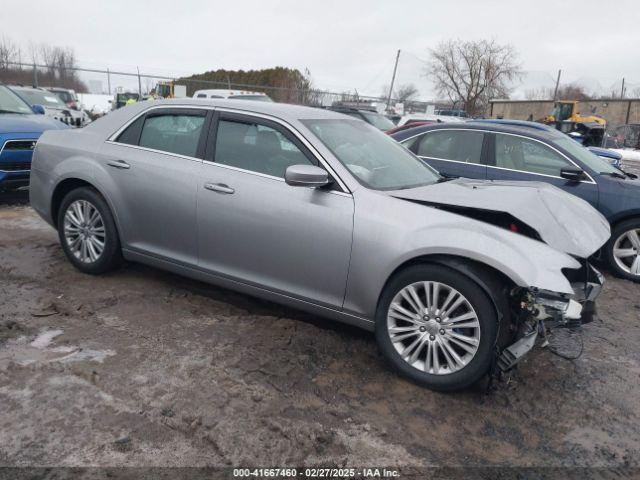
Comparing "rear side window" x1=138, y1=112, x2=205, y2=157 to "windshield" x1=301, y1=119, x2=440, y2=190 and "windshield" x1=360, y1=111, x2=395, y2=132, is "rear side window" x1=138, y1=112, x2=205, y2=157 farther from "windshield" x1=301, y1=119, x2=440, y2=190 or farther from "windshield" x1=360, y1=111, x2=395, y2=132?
"windshield" x1=360, y1=111, x2=395, y2=132

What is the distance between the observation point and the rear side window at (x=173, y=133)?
13.4ft

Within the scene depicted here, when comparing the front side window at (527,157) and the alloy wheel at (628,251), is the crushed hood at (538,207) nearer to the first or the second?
the alloy wheel at (628,251)

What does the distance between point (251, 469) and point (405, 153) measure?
291 centimetres

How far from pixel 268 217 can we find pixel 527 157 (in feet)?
13.7

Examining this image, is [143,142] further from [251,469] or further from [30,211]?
[30,211]

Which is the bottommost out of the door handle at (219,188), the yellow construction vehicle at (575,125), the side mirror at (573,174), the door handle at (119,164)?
the door handle at (219,188)

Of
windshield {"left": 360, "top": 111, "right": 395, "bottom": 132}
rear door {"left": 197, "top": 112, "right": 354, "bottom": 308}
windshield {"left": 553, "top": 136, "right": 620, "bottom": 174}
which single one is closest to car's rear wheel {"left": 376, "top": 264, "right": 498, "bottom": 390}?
rear door {"left": 197, "top": 112, "right": 354, "bottom": 308}

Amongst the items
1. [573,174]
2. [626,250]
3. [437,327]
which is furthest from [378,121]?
[437,327]

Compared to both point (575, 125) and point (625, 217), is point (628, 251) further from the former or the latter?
point (575, 125)

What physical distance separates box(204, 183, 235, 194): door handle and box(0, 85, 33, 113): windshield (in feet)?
18.5

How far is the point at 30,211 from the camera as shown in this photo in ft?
23.7

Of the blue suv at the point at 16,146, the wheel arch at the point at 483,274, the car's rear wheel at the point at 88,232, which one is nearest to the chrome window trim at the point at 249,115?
the car's rear wheel at the point at 88,232

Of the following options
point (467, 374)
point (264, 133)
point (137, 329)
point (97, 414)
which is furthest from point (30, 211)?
point (467, 374)

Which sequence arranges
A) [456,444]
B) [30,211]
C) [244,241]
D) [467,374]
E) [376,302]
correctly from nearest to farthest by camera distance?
1. [456,444]
2. [467,374]
3. [376,302]
4. [244,241]
5. [30,211]
